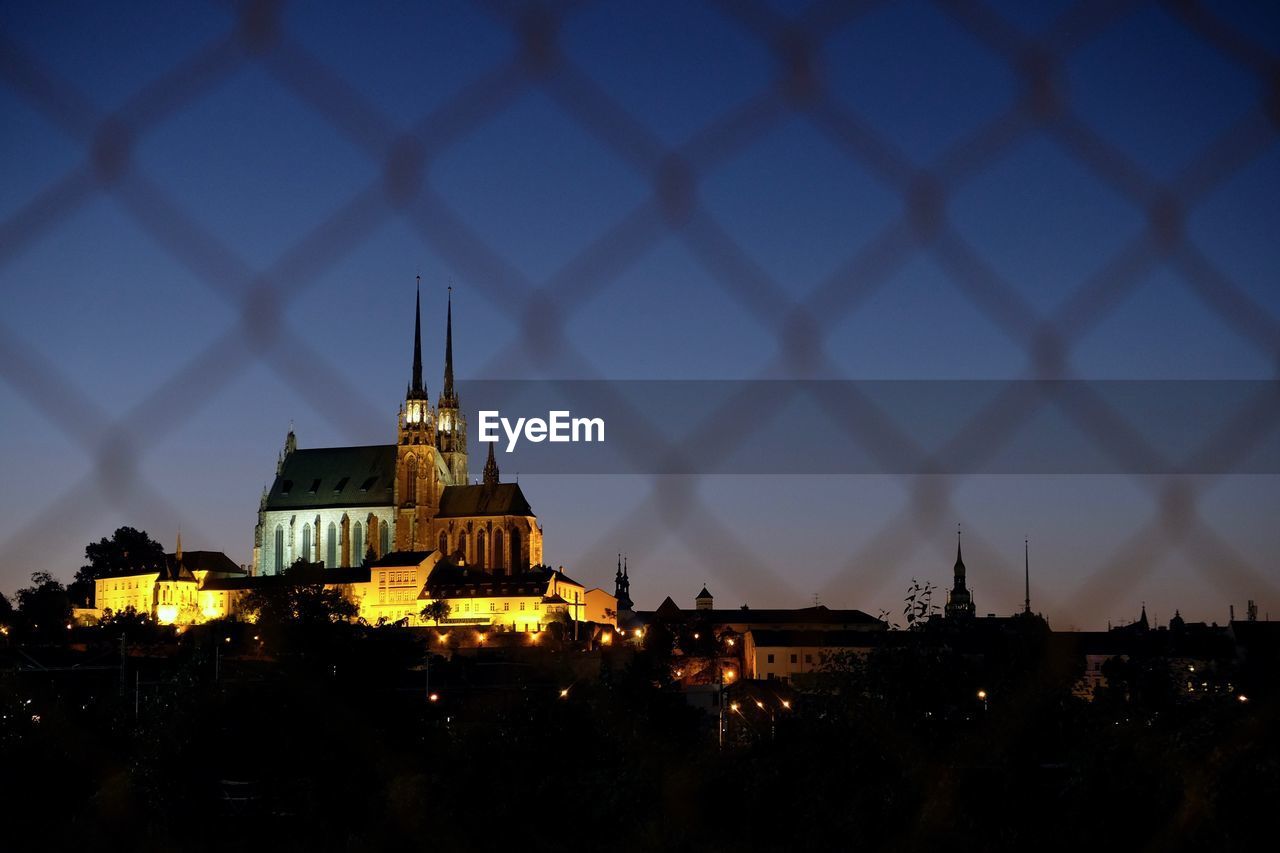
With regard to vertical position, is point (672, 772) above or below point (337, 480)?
below

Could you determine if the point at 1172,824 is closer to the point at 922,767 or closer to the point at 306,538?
the point at 922,767

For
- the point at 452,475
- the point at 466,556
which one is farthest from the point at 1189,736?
the point at 452,475

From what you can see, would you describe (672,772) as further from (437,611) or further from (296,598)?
(437,611)

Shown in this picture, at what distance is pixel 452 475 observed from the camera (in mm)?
64438

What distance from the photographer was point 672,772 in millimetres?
8180

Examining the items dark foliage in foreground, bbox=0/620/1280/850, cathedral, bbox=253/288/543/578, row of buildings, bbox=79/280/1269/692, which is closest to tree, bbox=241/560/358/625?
row of buildings, bbox=79/280/1269/692

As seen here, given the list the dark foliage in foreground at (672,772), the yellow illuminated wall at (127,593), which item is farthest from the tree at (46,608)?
the dark foliage in foreground at (672,772)

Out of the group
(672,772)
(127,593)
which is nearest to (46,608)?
(127,593)

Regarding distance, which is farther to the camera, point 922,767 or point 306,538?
point 306,538

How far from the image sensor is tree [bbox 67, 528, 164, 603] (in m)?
59.8

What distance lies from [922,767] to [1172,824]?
6.35ft

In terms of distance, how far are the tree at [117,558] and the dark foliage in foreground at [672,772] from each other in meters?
50.9

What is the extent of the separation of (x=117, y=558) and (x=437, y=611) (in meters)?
16.8

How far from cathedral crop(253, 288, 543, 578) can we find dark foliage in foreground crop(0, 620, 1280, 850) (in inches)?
1868
